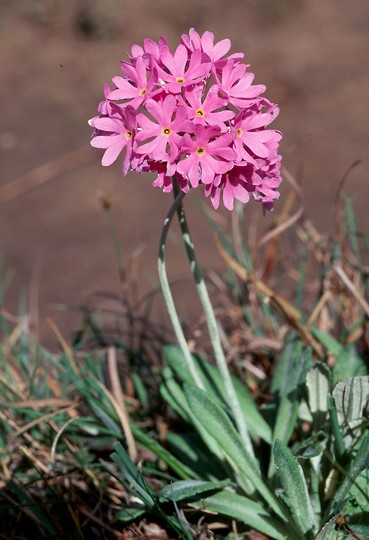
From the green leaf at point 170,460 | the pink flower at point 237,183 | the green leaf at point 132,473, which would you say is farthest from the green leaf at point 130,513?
the pink flower at point 237,183

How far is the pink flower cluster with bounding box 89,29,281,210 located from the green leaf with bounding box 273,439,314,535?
1.95ft

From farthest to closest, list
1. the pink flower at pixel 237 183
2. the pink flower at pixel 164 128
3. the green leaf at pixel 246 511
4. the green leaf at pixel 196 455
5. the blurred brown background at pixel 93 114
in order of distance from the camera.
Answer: the blurred brown background at pixel 93 114 → the green leaf at pixel 196 455 → the green leaf at pixel 246 511 → the pink flower at pixel 237 183 → the pink flower at pixel 164 128

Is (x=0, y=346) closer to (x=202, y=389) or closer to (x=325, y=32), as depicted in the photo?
(x=202, y=389)

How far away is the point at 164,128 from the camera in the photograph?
166 cm

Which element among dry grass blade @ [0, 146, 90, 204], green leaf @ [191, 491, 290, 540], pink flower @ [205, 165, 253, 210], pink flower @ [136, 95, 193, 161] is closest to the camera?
pink flower @ [136, 95, 193, 161]

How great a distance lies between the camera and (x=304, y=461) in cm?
214

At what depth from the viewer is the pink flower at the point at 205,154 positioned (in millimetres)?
1647

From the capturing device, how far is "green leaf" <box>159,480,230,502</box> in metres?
1.97

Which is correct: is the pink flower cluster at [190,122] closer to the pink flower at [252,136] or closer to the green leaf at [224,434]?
the pink flower at [252,136]

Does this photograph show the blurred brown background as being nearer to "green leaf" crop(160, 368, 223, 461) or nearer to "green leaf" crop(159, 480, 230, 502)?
"green leaf" crop(160, 368, 223, 461)

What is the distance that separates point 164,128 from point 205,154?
0.10 metres

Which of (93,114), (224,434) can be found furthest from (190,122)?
(93,114)

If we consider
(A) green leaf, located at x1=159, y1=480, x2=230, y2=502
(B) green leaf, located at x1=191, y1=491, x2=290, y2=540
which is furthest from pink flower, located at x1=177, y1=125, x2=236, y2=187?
(B) green leaf, located at x1=191, y1=491, x2=290, y2=540

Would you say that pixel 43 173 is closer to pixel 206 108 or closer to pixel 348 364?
pixel 348 364
